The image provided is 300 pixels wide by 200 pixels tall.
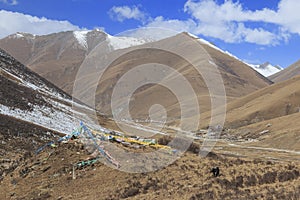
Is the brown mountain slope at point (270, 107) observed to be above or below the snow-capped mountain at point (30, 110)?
above

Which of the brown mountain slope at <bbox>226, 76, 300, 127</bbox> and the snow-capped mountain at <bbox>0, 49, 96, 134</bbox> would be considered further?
the brown mountain slope at <bbox>226, 76, 300, 127</bbox>

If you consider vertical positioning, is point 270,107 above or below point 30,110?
above

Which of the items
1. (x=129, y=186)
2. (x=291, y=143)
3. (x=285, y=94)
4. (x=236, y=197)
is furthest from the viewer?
(x=285, y=94)

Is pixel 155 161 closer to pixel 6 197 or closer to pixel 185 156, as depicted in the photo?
pixel 185 156

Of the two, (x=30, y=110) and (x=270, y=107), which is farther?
(x=270, y=107)

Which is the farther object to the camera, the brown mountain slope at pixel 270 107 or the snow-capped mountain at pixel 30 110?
the brown mountain slope at pixel 270 107

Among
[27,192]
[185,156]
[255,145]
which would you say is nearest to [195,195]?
[185,156]

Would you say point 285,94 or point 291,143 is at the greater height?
point 285,94

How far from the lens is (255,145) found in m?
96.7

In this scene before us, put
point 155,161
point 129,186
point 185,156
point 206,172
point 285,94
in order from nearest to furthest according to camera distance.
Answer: point 129,186 < point 206,172 < point 155,161 < point 185,156 < point 285,94

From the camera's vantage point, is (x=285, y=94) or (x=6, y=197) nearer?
(x=6, y=197)

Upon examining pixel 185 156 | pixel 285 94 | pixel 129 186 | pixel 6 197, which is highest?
pixel 285 94

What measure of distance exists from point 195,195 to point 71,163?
8.54 m

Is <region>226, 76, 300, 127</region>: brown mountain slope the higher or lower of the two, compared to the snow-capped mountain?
higher
